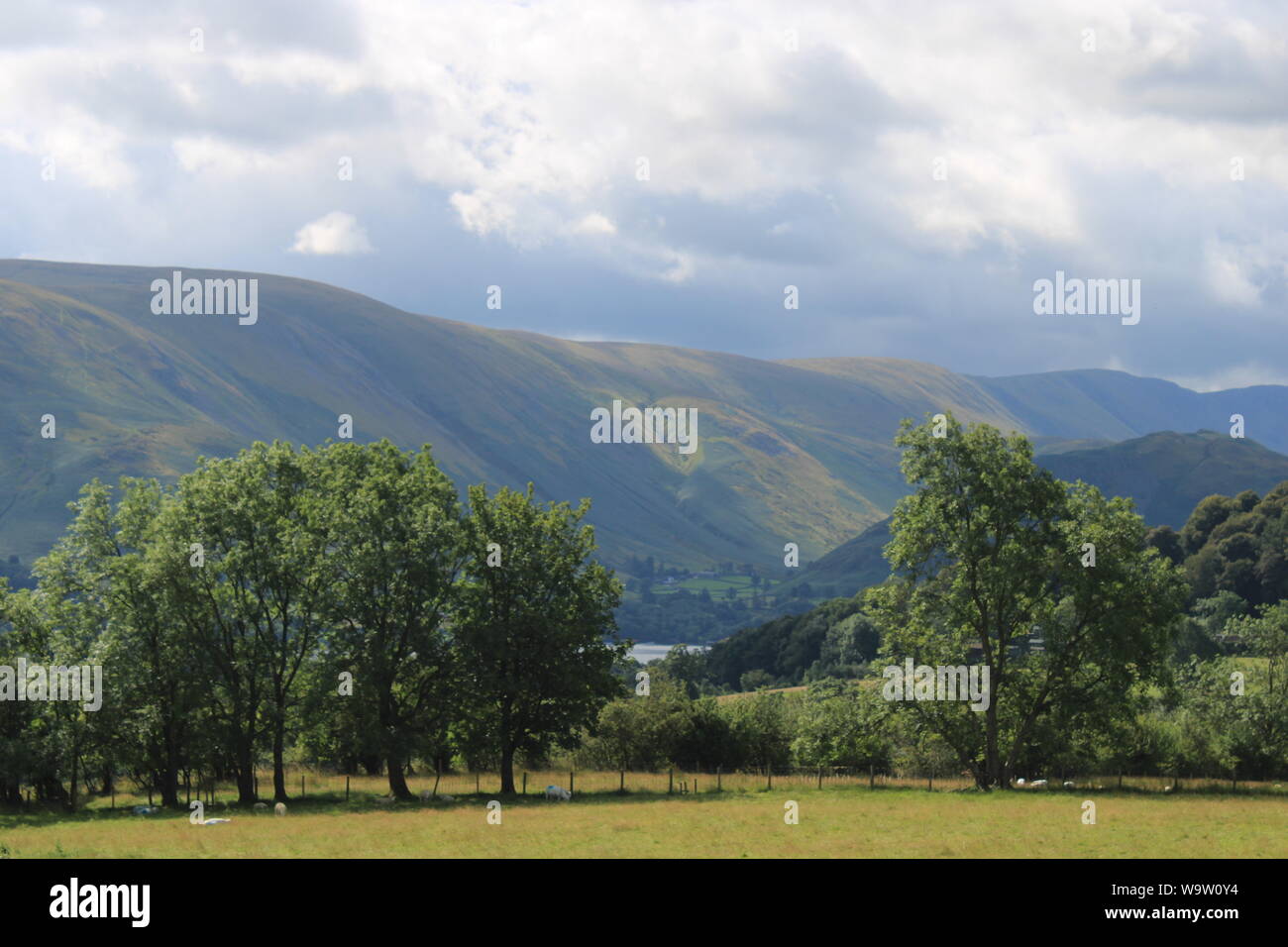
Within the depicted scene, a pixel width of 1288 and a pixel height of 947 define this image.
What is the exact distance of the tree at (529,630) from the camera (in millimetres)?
65062

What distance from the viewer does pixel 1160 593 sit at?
61.5m

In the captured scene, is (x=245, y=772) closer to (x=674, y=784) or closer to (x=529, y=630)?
(x=529, y=630)

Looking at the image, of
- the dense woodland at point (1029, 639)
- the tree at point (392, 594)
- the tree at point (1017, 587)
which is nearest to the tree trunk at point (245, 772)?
the tree at point (392, 594)

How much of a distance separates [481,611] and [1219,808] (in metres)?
37.5

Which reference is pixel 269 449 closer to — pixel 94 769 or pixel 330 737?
pixel 330 737

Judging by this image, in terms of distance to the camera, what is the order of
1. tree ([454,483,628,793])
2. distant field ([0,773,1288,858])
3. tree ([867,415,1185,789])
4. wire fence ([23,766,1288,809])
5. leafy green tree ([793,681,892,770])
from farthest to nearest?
leafy green tree ([793,681,892,770]) < tree ([454,483,628,793]) < wire fence ([23,766,1288,809]) < tree ([867,415,1185,789]) < distant field ([0,773,1288,858])

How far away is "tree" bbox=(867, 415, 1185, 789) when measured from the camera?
2422 inches
